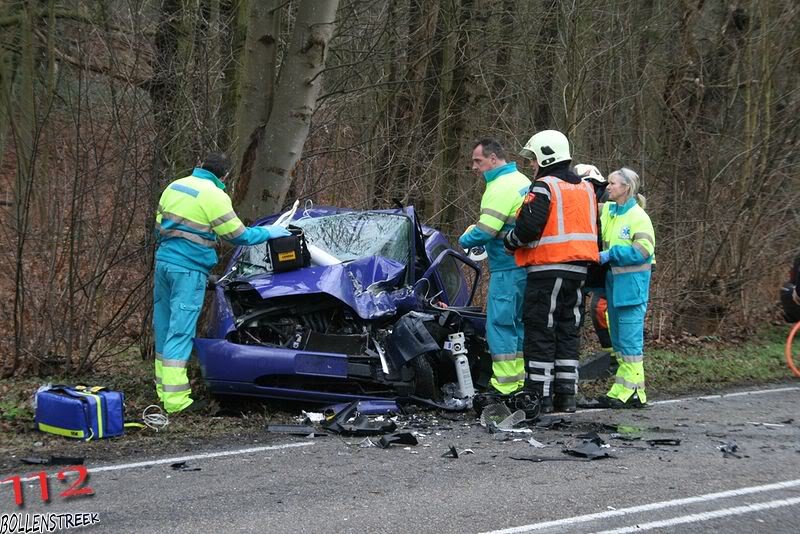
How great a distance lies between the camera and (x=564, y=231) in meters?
7.60

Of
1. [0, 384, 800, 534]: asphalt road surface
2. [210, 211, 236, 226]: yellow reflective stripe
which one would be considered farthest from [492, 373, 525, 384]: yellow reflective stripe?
[210, 211, 236, 226]: yellow reflective stripe

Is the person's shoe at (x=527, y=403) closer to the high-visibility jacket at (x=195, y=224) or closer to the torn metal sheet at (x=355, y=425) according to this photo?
the torn metal sheet at (x=355, y=425)

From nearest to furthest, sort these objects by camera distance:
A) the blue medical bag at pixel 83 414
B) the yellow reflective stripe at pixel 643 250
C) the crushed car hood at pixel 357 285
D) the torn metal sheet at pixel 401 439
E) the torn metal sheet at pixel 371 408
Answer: the torn metal sheet at pixel 401 439 < the blue medical bag at pixel 83 414 < the torn metal sheet at pixel 371 408 < the crushed car hood at pixel 357 285 < the yellow reflective stripe at pixel 643 250

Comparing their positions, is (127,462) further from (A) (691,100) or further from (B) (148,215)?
(A) (691,100)

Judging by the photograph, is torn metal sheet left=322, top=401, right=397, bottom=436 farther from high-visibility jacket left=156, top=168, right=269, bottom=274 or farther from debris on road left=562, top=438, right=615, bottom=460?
high-visibility jacket left=156, top=168, right=269, bottom=274

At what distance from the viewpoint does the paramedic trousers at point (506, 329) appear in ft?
26.1

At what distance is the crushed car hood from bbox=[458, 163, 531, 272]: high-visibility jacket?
0.76 m

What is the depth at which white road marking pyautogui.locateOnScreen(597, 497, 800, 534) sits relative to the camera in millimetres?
4488

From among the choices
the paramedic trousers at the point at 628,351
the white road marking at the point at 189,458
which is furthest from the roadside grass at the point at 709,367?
the white road marking at the point at 189,458

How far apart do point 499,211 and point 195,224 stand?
8.57ft

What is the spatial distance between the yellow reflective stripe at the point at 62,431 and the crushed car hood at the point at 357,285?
1.71 meters

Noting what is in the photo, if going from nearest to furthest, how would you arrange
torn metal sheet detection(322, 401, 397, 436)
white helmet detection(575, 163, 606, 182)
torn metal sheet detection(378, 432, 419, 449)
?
torn metal sheet detection(378, 432, 419, 449) → torn metal sheet detection(322, 401, 397, 436) → white helmet detection(575, 163, 606, 182)

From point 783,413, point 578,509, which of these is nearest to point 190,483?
point 578,509

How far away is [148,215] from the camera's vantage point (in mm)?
9102
